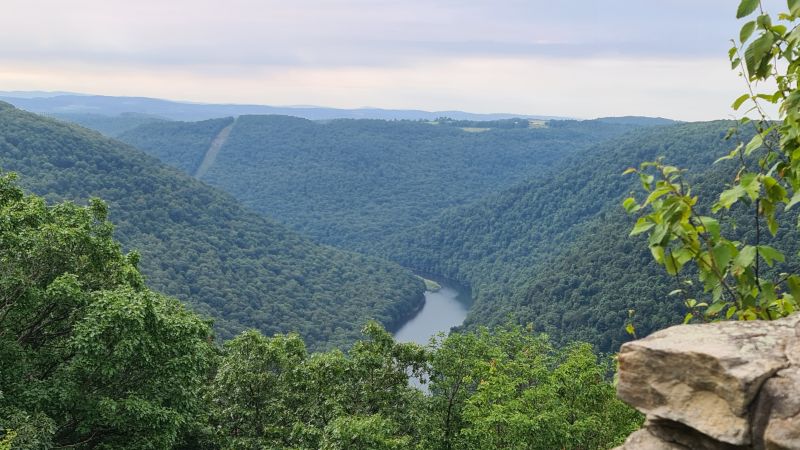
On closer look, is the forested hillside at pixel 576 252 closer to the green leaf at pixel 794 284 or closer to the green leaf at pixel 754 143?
the green leaf at pixel 794 284

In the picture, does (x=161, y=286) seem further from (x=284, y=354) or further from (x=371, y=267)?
(x=284, y=354)

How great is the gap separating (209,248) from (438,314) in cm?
5130

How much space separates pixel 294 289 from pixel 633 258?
67456mm

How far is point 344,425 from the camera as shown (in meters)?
17.4

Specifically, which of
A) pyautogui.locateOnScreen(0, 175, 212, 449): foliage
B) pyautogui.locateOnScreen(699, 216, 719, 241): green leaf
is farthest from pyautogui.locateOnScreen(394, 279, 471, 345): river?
pyautogui.locateOnScreen(699, 216, 719, 241): green leaf

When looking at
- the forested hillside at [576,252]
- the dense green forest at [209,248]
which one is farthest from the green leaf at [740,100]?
the dense green forest at [209,248]

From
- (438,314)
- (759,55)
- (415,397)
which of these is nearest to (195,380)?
(415,397)

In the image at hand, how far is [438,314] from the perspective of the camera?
13938cm

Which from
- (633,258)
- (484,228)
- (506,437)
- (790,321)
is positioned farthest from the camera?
(484,228)

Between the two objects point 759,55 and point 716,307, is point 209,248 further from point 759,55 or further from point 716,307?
point 759,55

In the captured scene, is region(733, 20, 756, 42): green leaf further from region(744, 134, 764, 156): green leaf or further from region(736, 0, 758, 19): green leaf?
region(744, 134, 764, 156): green leaf

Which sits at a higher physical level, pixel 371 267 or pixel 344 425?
pixel 344 425

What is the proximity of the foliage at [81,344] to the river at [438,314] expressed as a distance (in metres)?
93.3

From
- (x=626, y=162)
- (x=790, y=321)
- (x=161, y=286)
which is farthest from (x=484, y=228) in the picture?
(x=790, y=321)
